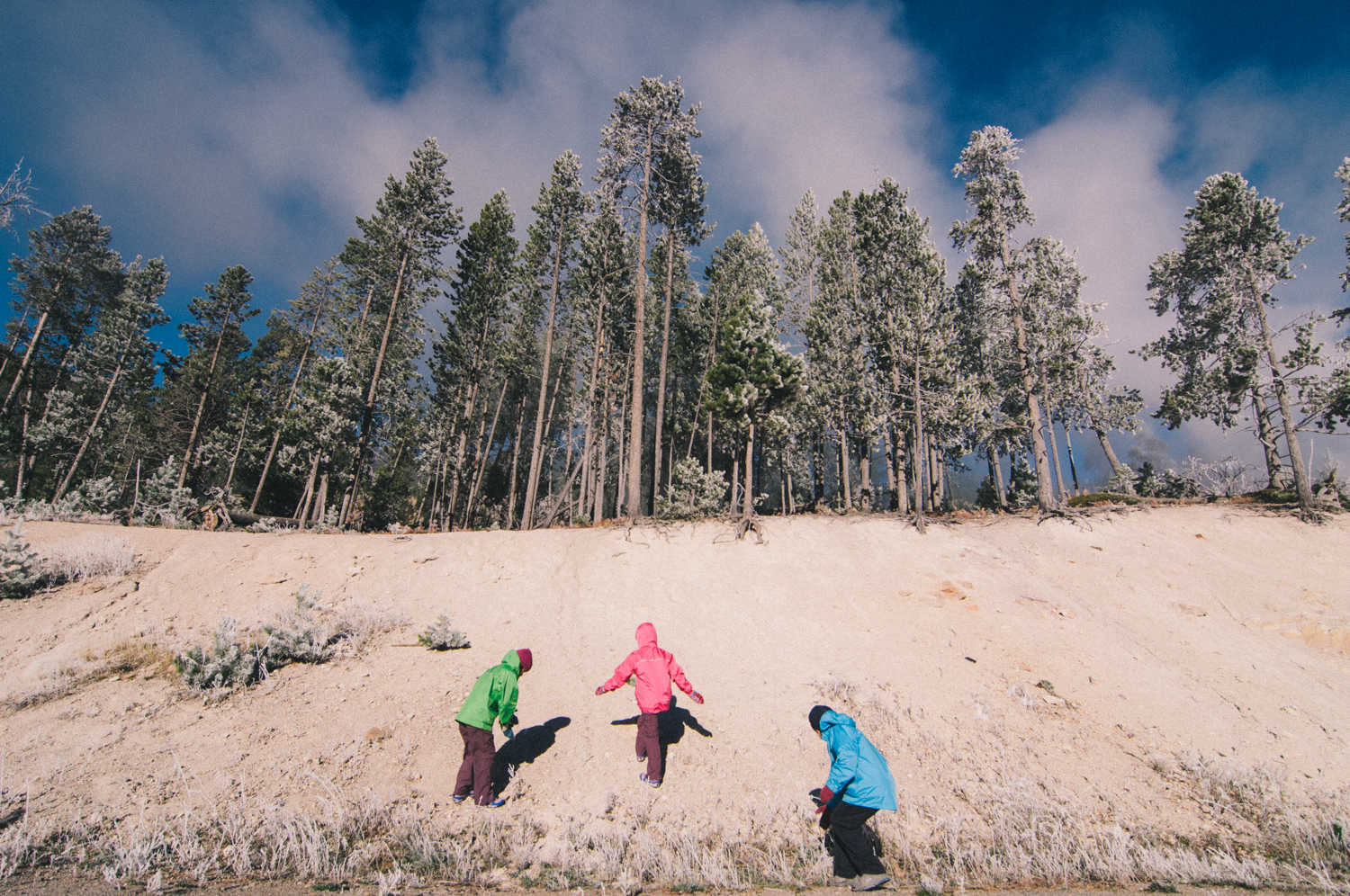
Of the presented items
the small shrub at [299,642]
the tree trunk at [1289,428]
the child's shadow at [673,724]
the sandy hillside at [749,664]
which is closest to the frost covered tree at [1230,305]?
the tree trunk at [1289,428]

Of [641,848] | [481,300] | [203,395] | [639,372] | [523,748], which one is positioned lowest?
[641,848]

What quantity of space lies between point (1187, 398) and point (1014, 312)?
836 cm

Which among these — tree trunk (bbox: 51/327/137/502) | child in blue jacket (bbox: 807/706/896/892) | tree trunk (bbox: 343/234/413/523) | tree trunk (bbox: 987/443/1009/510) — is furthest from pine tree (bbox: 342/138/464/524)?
tree trunk (bbox: 987/443/1009/510)

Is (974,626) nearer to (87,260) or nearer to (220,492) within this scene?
(220,492)

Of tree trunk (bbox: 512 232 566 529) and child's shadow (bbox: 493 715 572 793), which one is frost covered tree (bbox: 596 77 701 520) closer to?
tree trunk (bbox: 512 232 566 529)

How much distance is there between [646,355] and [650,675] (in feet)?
91.0

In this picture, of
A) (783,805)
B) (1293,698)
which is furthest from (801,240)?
(783,805)

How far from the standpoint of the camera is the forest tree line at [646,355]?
1942cm

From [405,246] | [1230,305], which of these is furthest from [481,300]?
[1230,305]

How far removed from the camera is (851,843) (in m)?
5.08

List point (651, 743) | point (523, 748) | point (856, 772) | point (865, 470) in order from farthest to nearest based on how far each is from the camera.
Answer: point (865, 470) < point (523, 748) < point (651, 743) < point (856, 772)

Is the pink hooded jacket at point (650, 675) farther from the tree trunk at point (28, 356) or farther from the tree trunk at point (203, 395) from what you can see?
the tree trunk at point (28, 356)

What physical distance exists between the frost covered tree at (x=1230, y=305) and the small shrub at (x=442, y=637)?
81.6 ft

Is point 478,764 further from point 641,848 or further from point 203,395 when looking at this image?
point 203,395
